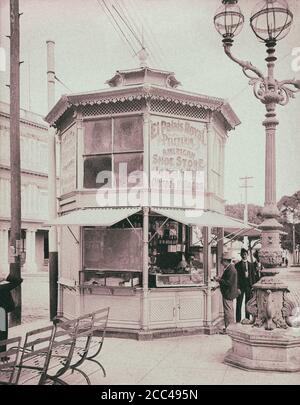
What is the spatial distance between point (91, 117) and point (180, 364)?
4.82m

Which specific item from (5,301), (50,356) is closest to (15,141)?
(5,301)

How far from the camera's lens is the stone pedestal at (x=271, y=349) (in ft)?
20.2

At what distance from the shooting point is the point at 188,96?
8.84 m

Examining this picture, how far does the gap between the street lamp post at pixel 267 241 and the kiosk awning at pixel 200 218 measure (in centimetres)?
205

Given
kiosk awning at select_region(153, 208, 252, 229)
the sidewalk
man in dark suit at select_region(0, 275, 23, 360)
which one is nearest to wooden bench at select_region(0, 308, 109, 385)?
the sidewalk

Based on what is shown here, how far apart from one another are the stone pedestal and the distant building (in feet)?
64.0

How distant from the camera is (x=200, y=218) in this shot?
8859 mm

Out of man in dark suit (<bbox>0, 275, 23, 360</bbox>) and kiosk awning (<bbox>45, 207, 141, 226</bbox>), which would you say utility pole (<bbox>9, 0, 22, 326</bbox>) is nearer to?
kiosk awning (<bbox>45, 207, 141, 226</bbox>)

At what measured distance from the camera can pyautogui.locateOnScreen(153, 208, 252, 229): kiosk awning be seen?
8445 mm

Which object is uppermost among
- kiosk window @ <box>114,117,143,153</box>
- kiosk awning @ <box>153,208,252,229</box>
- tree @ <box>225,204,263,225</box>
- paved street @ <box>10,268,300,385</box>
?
kiosk window @ <box>114,117,143,153</box>

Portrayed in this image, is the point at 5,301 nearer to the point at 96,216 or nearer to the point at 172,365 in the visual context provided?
the point at 172,365

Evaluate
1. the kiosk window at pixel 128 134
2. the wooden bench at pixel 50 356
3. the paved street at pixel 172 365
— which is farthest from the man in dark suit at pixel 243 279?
the wooden bench at pixel 50 356

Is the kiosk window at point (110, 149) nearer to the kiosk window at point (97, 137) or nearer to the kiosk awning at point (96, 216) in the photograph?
the kiosk window at point (97, 137)

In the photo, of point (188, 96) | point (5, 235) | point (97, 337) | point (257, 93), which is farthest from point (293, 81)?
point (5, 235)
